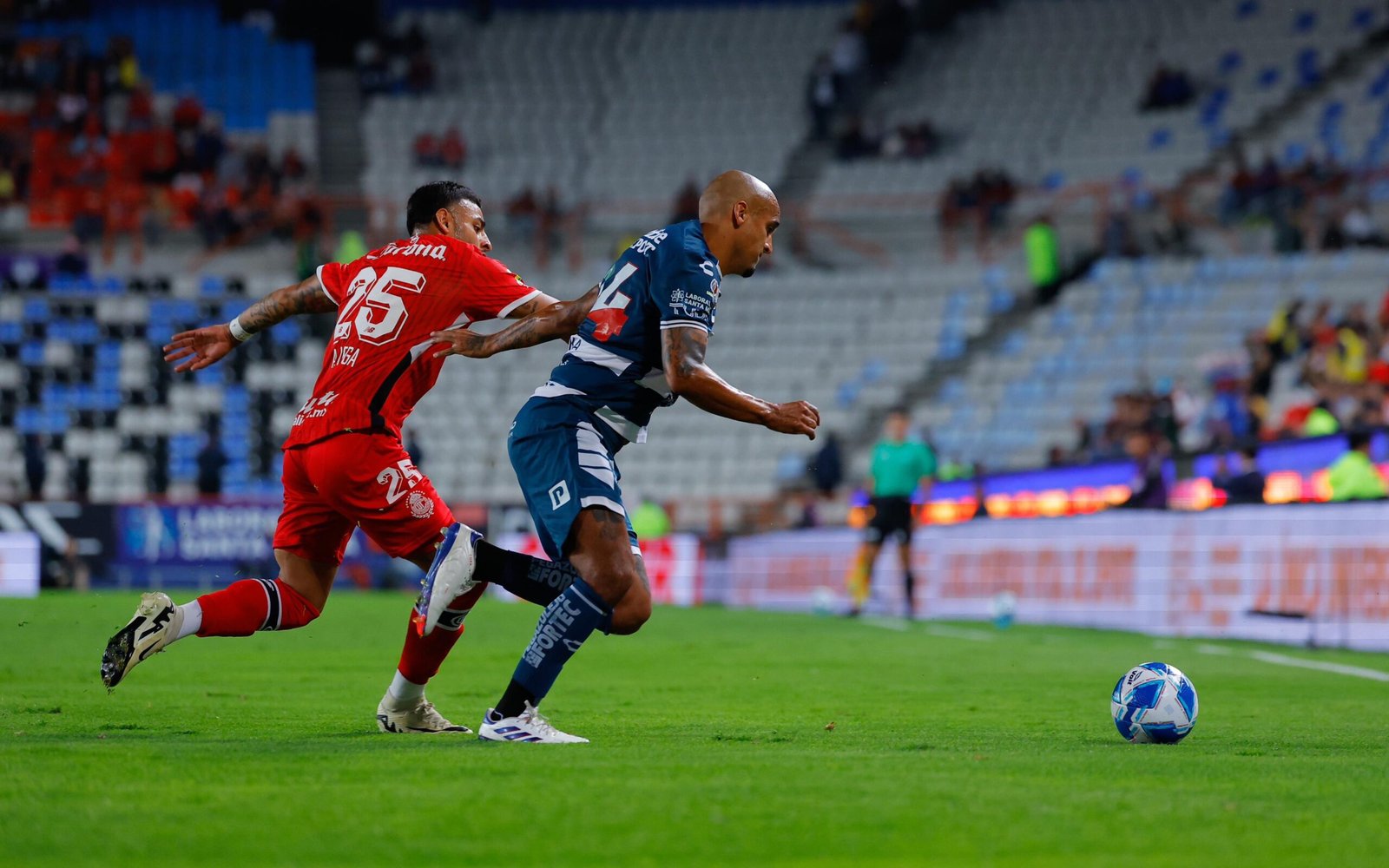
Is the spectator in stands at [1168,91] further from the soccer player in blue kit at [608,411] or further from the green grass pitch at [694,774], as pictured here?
the soccer player in blue kit at [608,411]

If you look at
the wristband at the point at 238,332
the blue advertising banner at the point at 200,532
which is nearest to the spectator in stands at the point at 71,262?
the blue advertising banner at the point at 200,532

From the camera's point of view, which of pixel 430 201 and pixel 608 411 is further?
pixel 430 201

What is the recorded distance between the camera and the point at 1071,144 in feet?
105

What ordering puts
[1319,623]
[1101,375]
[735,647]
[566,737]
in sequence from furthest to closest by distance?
[1101,375], [1319,623], [735,647], [566,737]

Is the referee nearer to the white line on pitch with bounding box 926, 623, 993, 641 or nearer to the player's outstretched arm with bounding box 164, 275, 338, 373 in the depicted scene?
the white line on pitch with bounding box 926, 623, 993, 641

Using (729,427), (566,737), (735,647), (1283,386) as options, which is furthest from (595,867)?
(729,427)

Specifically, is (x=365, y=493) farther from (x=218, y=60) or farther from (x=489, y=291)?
(x=218, y=60)

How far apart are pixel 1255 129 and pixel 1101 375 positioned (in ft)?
23.6

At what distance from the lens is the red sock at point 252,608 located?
254 inches

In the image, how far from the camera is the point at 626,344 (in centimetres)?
606

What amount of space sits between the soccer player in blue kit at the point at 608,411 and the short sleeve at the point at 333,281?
0.77 m

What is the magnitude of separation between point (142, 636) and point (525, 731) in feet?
4.79

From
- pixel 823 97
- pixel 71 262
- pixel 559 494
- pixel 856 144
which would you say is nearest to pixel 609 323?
pixel 559 494

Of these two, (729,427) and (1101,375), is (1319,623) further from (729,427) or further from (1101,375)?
(729,427)
